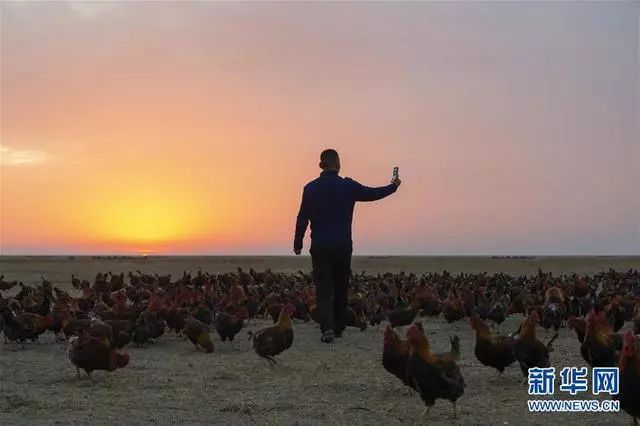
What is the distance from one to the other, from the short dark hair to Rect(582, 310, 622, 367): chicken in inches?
216

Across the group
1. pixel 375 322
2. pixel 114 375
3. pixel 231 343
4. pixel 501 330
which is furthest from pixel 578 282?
pixel 114 375

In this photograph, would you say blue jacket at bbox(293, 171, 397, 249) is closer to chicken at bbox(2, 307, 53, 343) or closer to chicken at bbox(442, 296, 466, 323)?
chicken at bbox(442, 296, 466, 323)

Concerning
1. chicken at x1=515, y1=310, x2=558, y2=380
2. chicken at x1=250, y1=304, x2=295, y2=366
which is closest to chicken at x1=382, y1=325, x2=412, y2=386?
chicken at x1=515, y1=310, x2=558, y2=380

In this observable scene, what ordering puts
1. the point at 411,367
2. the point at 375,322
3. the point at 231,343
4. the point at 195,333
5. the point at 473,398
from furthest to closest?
1. the point at 375,322
2. the point at 231,343
3. the point at 195,333
4. the point at 473,398
5. the point at 411,367

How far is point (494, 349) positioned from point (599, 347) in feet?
4.10

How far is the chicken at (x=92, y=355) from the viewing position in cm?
916

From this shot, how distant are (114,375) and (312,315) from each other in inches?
232

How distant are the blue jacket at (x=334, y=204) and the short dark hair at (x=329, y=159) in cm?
31

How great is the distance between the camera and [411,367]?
7.38 metres

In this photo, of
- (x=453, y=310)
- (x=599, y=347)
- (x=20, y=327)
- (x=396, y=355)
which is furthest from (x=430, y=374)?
(x=20, y=327)

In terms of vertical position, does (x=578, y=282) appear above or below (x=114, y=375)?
above

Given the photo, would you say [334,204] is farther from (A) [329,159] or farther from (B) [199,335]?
(B) [199,335]

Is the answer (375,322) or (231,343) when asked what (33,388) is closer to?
(231,343)

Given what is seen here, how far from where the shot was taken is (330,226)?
12367mm
